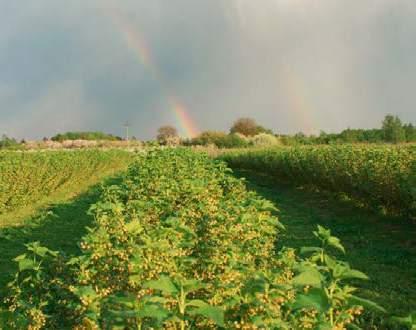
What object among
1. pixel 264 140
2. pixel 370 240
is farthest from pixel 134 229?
pixel 264 140

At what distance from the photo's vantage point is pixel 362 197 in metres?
18.9

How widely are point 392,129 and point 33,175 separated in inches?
1949

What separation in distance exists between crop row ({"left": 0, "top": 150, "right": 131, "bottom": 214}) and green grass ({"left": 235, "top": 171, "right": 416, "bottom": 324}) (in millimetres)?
9719

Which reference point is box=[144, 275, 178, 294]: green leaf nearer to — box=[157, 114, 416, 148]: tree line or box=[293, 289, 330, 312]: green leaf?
box=[293, 289, 330, 312]: green leaf

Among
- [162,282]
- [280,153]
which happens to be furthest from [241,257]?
[280,153]

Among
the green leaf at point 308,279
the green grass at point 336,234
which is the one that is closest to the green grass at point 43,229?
the green grass at point 336,234

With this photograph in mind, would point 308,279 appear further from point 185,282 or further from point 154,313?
point 154,313

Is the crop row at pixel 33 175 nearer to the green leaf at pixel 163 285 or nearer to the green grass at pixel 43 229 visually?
the green grass at pixel 43 229

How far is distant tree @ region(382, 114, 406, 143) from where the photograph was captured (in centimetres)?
5957

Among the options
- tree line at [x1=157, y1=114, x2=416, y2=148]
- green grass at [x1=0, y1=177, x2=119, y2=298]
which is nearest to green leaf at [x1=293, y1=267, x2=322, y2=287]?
green grass at [x1=0, y1=177, x2=119, y2=298]

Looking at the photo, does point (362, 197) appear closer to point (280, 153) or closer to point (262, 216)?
point (262, 216)

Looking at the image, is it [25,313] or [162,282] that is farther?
[25,313]

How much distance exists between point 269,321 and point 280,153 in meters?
29.6

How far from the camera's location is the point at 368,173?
17.1 m
